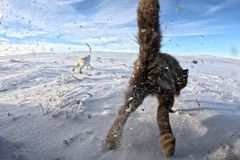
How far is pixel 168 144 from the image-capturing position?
5.09 metres

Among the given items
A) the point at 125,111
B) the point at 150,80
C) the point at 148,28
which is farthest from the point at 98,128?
the point at 148,28

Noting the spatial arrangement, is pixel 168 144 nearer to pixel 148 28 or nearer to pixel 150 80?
pixel 150 80

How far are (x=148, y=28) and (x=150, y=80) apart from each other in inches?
30.6

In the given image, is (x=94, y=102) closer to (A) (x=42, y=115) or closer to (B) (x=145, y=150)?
(A) (x=42, y=115)

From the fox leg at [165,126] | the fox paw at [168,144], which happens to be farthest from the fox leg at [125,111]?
the fox paw at [168,144]

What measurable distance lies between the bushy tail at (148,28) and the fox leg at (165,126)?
2.21 ft

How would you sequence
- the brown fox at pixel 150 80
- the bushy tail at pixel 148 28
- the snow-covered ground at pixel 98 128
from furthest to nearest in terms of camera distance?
the snow-covered ground at pixel 98 128 → the brown fox at pixel 150 80 → the bushy tail at pixel 148 28

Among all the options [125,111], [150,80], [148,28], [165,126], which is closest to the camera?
[148,28]

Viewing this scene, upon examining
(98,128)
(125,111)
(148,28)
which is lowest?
(98,128)

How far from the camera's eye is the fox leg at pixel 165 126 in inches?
200

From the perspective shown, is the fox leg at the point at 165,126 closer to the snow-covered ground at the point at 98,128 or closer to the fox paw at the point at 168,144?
the fox paw at the point at 168,144

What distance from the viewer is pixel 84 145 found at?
5.62 meters

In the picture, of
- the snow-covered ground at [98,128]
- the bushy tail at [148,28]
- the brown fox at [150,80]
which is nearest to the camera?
the bushy tail at [148,28]

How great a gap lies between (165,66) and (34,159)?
237cm
